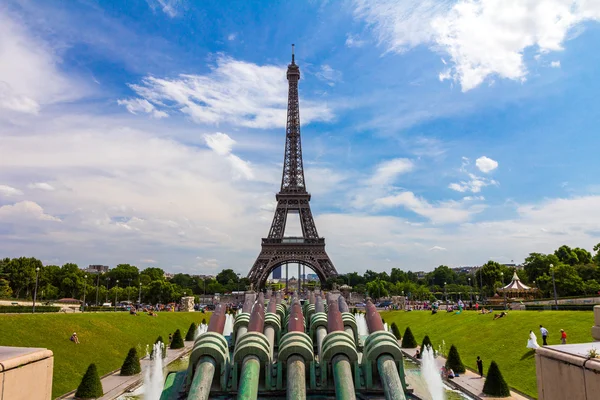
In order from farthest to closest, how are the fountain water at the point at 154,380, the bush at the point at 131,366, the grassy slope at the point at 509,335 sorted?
the bush at the point at 131,366, the grassy slope at the point at 509,335, the fountain water at the point at 154,380

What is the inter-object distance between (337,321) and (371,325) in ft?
4.38

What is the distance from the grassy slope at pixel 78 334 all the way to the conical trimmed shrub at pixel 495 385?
63.6ft

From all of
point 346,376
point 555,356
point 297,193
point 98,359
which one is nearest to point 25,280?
point 297,193

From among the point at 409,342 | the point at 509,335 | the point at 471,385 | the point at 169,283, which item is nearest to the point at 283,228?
the point at 169,283

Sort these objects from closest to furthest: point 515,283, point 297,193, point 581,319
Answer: point 581,319, point 515,283, point 297,193

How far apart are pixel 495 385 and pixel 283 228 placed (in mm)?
70606

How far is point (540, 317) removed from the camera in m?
31.9

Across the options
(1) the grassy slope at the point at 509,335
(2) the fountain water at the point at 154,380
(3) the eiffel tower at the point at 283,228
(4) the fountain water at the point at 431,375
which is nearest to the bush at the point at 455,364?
A: (4) the fountain water at the point at 431,375

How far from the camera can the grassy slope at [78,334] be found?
24047mm

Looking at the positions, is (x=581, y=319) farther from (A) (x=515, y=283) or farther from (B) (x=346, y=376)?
(A) (x=515, y=283)

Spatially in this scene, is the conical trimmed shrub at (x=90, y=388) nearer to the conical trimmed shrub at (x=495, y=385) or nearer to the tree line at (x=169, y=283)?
the conical trimmed shrub at (x=495, y=385)

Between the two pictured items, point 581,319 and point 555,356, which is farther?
point 581,319

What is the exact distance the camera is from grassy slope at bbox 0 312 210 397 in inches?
947

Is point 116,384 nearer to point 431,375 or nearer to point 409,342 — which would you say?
point 431,375
